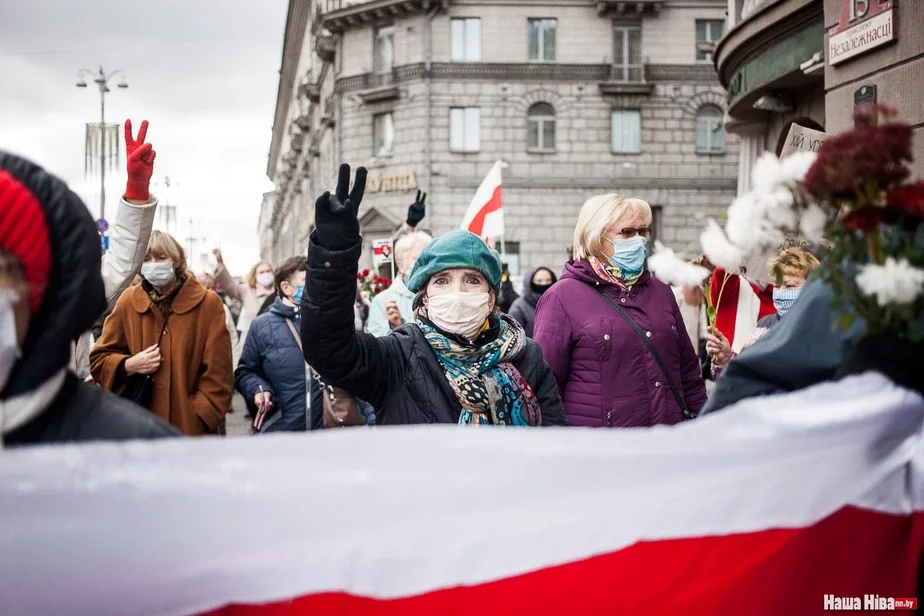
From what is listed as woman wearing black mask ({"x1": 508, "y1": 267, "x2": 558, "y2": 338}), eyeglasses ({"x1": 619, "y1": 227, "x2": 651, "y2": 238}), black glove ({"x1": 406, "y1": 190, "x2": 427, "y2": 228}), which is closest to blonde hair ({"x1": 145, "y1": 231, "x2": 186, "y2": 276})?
eyeglasses ({"x1": 619, "y1": 227, "x2": 651, "y2": 238})

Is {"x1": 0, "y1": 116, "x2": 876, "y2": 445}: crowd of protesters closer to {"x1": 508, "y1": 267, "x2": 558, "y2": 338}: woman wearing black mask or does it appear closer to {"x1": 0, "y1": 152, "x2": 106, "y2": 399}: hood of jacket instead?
{"x1": 0, "y1": 152, "x2": 106, "y2": 399}: hood of jacket

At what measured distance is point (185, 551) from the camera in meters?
1.79

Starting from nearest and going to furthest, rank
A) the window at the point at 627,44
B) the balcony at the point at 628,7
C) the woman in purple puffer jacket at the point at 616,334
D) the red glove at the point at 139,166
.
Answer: the red glove at the point at 139,166 < the woman in purple puffer jacket at the point at 616,334 < the balcony at the point at 628,7 < the window at the point at 627,44

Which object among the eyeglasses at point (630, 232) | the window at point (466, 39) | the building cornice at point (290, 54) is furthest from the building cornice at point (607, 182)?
the eyeglasses at point (630, 232)

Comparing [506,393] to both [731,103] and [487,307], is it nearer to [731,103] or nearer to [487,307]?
[487,307]

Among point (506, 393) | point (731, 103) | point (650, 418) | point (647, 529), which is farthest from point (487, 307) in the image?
point (731, 103)

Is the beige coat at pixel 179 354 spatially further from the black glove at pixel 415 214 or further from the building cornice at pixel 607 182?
the building cornice at pixel 607 182

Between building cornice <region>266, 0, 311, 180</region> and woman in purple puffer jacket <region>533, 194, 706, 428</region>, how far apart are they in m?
52.4

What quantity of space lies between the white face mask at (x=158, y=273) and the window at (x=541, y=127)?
29776mm

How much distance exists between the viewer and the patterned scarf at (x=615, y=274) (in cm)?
434

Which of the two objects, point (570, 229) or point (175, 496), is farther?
point (570, 229)

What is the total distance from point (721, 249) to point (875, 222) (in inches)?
12.5

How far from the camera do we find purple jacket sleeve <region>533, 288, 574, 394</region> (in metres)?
4.27

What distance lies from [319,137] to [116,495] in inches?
1805
